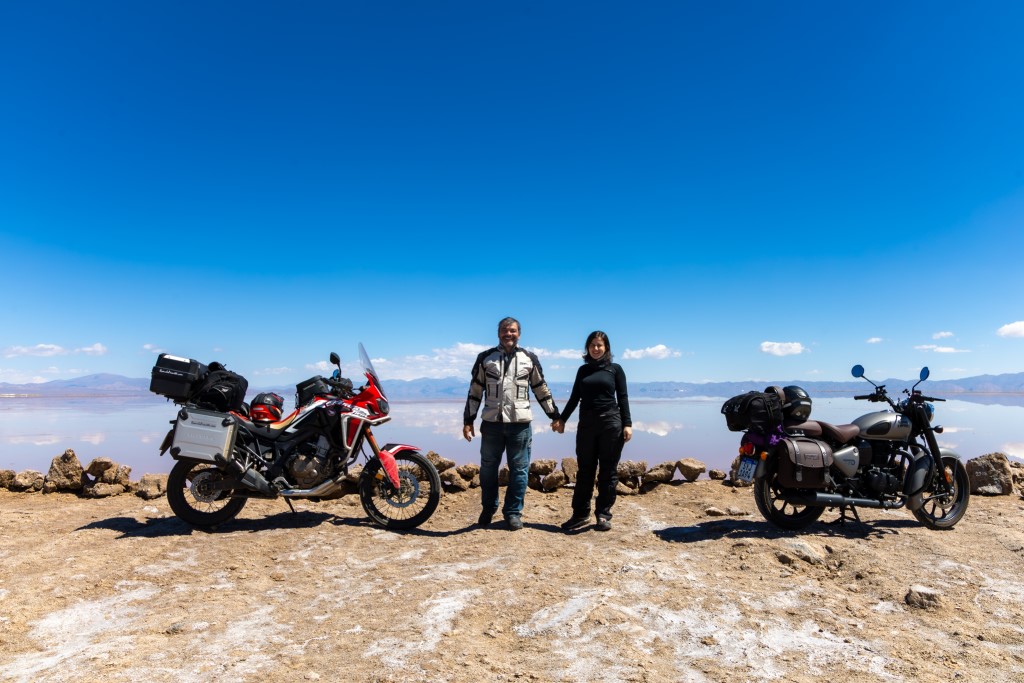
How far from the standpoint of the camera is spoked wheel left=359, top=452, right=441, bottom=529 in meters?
5.80

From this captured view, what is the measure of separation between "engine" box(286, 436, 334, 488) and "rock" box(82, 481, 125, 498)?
3.16 metres

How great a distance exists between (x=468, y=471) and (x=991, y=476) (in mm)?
6719

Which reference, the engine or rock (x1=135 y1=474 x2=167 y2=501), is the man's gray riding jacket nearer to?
the engine

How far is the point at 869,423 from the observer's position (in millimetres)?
5887

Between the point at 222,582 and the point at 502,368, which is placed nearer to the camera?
the point at 222,582

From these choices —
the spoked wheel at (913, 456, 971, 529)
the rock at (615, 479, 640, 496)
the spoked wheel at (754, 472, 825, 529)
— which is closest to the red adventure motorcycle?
the rock at (615, 479, 640, 496)

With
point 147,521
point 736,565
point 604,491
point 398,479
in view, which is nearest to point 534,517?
point 604,491

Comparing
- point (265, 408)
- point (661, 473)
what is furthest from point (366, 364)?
point (661, 473)

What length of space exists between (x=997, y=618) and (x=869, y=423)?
2546mm

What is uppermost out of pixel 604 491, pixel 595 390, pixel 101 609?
pixel 595 390

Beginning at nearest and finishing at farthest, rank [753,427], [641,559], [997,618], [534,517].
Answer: [997,618] → [641,559] → [753,427] → [534,517]

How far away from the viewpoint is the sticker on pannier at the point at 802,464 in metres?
5.40

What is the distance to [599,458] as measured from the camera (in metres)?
5.79

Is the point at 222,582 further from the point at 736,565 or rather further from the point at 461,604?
the point at 736,565
